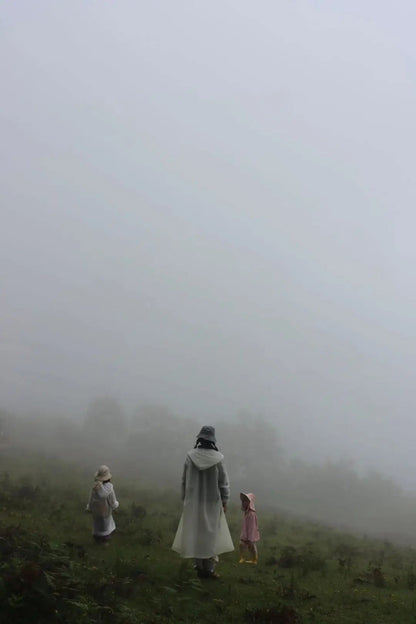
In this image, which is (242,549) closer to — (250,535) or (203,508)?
(250,535)

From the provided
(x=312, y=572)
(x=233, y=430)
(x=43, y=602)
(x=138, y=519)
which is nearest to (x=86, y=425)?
(x=233, y=430)

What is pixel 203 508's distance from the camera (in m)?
10.2

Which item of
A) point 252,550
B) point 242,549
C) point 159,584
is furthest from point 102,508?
point 159,584

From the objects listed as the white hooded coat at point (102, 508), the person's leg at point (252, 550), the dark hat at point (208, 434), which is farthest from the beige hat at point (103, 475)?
the dark hat at point (208, 434)

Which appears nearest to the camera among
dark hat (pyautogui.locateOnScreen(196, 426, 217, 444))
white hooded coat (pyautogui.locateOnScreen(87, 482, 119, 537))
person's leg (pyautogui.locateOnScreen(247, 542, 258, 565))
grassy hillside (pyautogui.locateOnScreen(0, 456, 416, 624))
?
grassy hillside (pyautogui.locateOnScreen(0, 456, 416, 624))

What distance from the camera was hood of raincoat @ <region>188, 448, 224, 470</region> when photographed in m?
10.2

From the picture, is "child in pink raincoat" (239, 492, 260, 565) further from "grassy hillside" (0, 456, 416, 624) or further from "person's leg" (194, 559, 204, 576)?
"person's leg" (194, 559, 204, 576)

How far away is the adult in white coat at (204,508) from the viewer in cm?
998

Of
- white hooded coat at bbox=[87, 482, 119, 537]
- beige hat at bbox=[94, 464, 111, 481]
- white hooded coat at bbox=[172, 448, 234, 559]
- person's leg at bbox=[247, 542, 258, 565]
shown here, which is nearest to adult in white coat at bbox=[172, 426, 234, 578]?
white hooded coat at bbox=[172, 448, 234, 559]

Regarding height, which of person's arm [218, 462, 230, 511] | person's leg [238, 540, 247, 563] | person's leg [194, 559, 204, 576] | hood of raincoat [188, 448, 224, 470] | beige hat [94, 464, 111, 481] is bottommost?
person's leg [238, 540, 247, 563]

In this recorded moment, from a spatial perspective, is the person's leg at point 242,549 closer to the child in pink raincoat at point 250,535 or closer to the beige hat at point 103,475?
the child in pink raincoat at point 250,535

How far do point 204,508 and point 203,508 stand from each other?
0.03 metres

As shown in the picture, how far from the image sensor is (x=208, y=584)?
9727 millimetres

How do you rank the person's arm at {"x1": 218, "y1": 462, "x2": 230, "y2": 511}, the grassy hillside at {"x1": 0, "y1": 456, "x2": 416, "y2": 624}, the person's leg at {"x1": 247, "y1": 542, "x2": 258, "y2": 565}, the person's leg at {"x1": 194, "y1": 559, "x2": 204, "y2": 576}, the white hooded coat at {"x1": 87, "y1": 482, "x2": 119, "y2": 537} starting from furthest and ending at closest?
the person's leg at {"x1": 247, "y1": 542, "x2": 258, "y2": 565}
the white hooded coat at {"x1": 87, "y1": 482, "x2": 119, "y2": 537}
the person's arm at {"x1": 218, "y1": 462, "x2": 230, "y2": 511}
the person's leg at {"x1": 194, "y1": 559, "x2": 204, "y2": 576}
the grassy hillside at {"x1": 0, "y1": 456, "x2": 416, "y2": 624}
